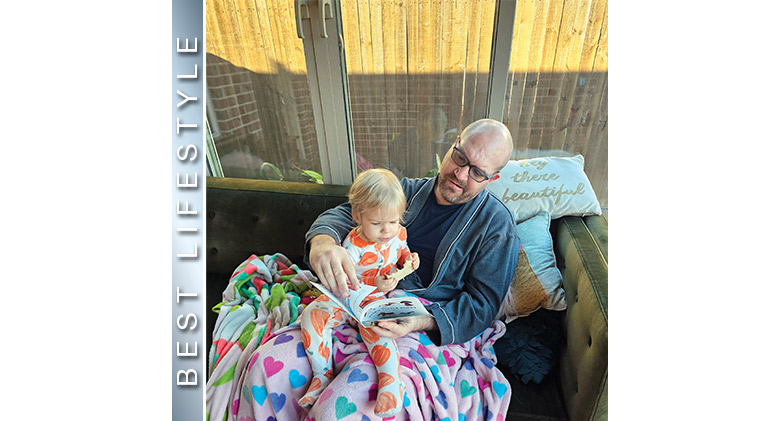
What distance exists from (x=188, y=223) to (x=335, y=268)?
37 centimetres

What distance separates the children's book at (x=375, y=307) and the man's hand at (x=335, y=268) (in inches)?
0.8

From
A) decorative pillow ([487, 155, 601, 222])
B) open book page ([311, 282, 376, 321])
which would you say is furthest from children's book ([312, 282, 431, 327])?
decorative pillow ([487, 155, 601, 222])

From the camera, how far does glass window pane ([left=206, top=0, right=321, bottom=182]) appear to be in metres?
1.13

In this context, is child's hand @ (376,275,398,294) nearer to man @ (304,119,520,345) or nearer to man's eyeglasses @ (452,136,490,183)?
man @ (304,119,520,345)

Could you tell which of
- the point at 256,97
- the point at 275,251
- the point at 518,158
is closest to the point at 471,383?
the point at 518,158

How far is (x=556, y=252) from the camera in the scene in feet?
4.00

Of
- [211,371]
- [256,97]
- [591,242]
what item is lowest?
[211,371]

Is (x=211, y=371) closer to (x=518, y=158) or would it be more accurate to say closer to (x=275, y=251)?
(x=275, y=251)

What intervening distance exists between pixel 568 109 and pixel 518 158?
179 mm

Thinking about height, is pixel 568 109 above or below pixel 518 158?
above

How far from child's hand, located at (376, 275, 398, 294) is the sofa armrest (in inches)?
18.6

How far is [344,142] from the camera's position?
1237mm

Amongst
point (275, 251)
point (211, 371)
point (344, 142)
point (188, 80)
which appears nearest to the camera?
point (188, 80)

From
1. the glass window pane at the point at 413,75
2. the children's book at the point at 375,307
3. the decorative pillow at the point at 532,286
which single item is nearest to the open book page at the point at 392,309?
the children's book at the point at 375,307
